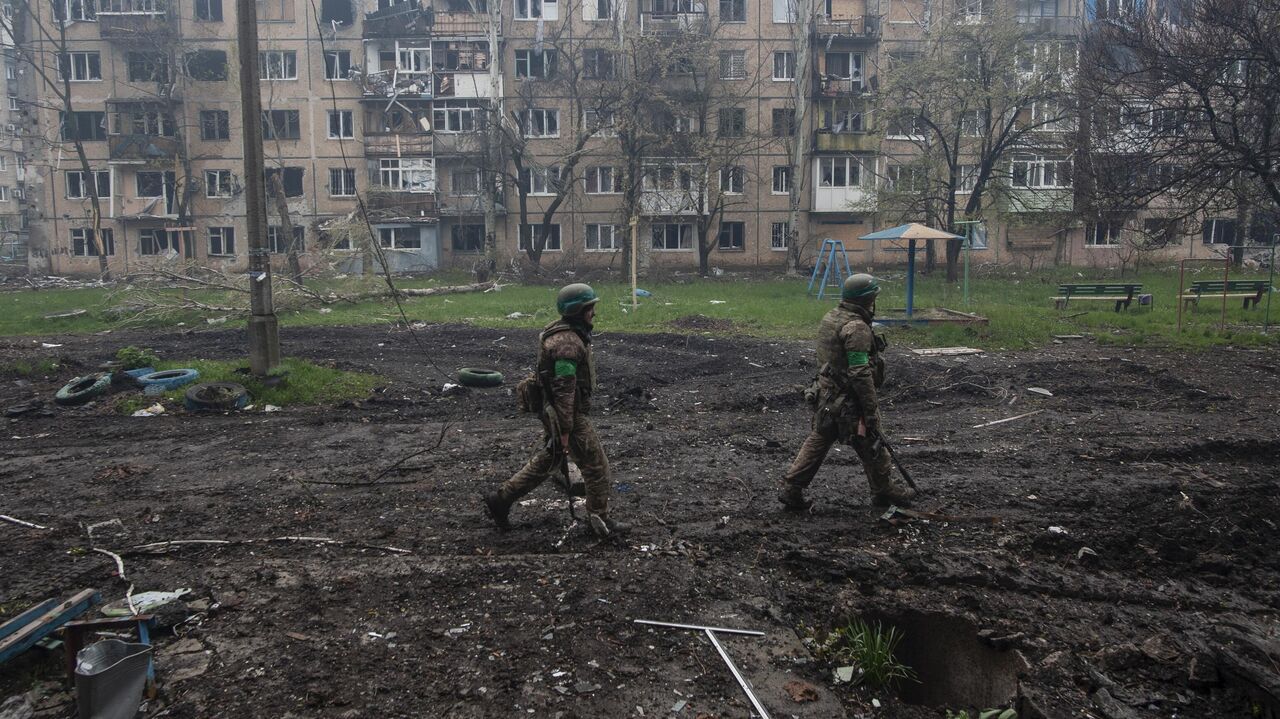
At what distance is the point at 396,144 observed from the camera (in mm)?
40594

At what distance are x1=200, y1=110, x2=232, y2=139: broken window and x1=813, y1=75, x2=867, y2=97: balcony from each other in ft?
92.2

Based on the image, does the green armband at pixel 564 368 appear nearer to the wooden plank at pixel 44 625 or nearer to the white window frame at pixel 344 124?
the wooden plank at pixel 44 625

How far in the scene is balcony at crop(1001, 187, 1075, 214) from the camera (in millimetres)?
30547

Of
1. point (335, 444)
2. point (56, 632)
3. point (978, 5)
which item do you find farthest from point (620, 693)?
point (978, 5)

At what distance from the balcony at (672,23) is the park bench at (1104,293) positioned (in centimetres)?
2083

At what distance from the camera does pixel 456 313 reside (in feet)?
72.4

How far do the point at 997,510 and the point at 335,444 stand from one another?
6557 mm

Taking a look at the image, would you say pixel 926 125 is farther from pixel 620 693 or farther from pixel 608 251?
pixel 620 693

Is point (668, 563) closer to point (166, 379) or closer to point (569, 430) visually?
point (569, 430)

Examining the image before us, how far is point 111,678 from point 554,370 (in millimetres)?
3073

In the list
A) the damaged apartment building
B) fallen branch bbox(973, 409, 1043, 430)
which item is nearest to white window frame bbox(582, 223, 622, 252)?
the damaged apartment building

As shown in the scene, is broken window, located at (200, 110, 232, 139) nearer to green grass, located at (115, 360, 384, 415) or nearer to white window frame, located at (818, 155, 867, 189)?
white window frame, located at (818, 155, 867, 189)

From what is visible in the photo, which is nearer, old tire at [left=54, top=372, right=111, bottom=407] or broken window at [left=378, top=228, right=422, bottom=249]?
old tire at [left=54, top=372, right=111, bottom=407]

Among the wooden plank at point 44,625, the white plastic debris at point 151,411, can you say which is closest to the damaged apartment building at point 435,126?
the white plastic debris at point 151,411
